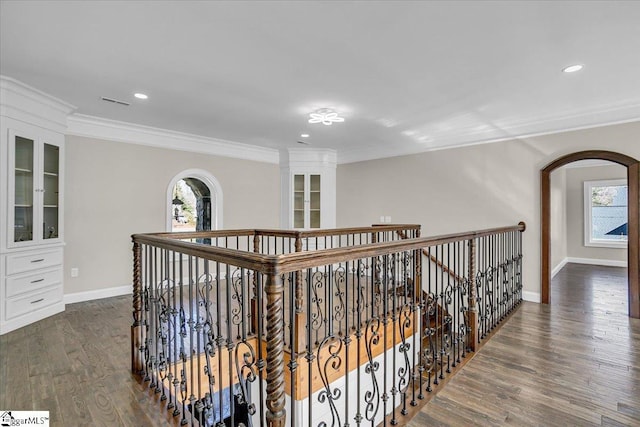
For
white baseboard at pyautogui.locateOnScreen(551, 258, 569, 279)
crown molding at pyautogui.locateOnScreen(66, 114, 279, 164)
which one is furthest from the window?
crown molding at pyautogui.locateOnScreen(66, 114, 279, 164)

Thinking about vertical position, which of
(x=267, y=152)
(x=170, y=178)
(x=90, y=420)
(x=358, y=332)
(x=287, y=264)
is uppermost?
(x=267, y=152)

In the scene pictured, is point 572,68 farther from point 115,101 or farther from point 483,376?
point 115,101

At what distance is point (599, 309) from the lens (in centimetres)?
400

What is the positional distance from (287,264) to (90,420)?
6.00 feet

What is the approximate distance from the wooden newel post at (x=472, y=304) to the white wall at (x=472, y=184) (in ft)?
7.46

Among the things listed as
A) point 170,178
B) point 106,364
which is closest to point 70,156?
point 170,178

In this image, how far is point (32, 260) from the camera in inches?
143

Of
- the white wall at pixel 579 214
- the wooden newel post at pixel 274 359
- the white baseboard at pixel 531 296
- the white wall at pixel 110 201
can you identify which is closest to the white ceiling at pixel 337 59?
the white wall at pixel 110 201

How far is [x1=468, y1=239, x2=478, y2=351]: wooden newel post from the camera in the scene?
9.19 feet

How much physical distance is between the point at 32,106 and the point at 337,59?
3519mm

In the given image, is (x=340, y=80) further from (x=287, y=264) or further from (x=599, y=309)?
(x=599, y=309)

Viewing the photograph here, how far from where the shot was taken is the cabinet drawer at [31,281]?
3.43 m

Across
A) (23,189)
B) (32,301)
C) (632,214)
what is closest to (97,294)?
(32,301)

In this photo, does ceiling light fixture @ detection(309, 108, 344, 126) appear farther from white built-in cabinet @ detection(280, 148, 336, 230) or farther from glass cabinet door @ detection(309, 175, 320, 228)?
glass cabinet door @ detection(309, 175, 320, 228)
